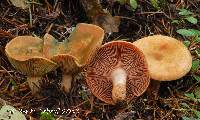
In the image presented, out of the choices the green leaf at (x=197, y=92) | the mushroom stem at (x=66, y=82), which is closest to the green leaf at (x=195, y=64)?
the green leaf at (x=197, y=92)

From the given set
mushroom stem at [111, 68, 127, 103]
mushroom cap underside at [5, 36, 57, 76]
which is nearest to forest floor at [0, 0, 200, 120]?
mushroom stem at [111, 68, 127, 103]

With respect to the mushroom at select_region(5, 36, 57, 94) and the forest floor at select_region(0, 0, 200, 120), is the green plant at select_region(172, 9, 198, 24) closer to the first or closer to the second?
the forest floor at select_region(0, 0, 200, 120)

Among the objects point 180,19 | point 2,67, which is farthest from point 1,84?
point 180,19

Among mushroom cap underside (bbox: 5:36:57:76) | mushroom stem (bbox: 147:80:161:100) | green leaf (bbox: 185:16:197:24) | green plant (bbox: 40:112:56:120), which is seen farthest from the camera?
green leaf (bbox: 185:16:197:24)

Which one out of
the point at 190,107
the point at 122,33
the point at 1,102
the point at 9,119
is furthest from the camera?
the point at 122,33

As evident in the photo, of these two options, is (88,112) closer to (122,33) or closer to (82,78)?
(82,78)

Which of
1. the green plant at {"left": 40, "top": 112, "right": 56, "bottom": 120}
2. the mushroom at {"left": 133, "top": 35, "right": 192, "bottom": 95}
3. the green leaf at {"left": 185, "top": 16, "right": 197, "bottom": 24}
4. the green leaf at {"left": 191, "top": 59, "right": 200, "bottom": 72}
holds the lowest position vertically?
the green plant at {"left": 40, "top": 112, "right": 56, "bottom": 120}

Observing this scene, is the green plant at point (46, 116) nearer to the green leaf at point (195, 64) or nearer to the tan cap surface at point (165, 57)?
the tan cap surface at point (165, 57)
